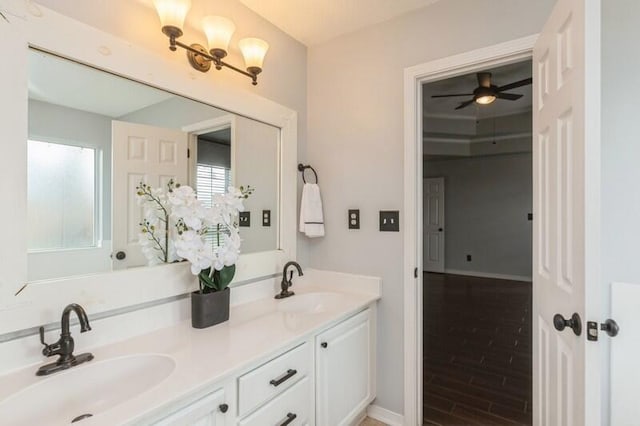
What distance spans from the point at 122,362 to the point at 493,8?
2.37m

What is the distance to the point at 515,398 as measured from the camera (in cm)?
229

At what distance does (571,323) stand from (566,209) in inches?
15.3

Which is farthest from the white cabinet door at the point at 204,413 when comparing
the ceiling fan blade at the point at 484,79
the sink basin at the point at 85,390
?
the ceiling fan blade at the point at 484,79

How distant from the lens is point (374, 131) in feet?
6.91

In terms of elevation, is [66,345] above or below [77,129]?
below

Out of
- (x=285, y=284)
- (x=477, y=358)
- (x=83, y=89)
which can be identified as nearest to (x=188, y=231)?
(x=83, y=89)

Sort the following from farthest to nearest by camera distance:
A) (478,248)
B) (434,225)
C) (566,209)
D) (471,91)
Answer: (434,225), (478,248), (471,91), (566,209)

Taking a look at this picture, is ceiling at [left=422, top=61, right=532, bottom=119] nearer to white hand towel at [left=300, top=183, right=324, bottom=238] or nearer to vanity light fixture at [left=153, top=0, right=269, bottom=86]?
white hand towel at [left=300, top=183, right=324, bottom=238]

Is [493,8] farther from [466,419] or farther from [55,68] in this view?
[466,419]

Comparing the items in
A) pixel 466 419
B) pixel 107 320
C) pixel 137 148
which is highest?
pixel 137 148

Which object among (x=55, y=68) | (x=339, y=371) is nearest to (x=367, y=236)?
(x=339, y=371)

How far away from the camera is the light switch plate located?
7.11 feet

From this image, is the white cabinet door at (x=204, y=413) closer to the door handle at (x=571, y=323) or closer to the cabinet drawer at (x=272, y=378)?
the cabinet drawer at (x=272, y=378)

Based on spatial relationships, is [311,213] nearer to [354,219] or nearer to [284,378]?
[354,219]
